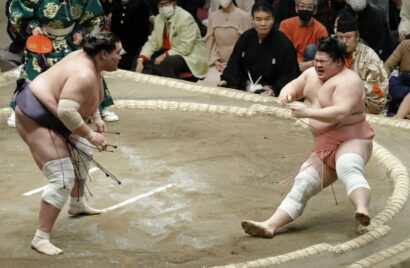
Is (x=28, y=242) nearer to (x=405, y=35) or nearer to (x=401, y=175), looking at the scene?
(x=401, y=175)

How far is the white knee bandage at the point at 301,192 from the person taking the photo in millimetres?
4078

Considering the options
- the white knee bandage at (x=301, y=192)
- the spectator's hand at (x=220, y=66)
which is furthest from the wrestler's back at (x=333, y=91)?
the spectator's hand at (x=220, y=66)

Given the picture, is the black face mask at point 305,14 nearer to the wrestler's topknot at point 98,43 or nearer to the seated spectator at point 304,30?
the seated spectator at point 304,30

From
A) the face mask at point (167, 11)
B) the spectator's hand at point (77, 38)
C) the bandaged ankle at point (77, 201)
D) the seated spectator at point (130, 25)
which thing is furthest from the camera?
the seated spectator at point (130, 25)

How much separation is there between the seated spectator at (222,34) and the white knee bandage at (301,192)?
8.65ft

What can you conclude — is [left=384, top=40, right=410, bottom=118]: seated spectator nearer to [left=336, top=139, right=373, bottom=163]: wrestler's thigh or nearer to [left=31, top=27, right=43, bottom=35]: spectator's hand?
[left=336, top=139, right=373, bottom=163]: wrestler's thigh

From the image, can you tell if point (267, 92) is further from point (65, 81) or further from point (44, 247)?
point (44, 247)

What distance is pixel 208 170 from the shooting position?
4.96 meters

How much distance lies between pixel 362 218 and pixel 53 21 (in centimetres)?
233

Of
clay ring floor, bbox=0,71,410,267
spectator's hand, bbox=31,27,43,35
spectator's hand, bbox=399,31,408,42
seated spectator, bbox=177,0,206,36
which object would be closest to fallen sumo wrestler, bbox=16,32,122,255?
clay ring floor, bbox=0,71,410,267

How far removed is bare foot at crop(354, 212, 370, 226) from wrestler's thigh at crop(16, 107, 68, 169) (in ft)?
3.87

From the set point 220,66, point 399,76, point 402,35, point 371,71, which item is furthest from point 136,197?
point 402,35

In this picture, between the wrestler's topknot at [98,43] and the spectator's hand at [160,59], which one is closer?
the wrestler's topknot at [98,43]

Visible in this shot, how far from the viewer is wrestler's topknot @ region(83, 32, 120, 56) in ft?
12.9
